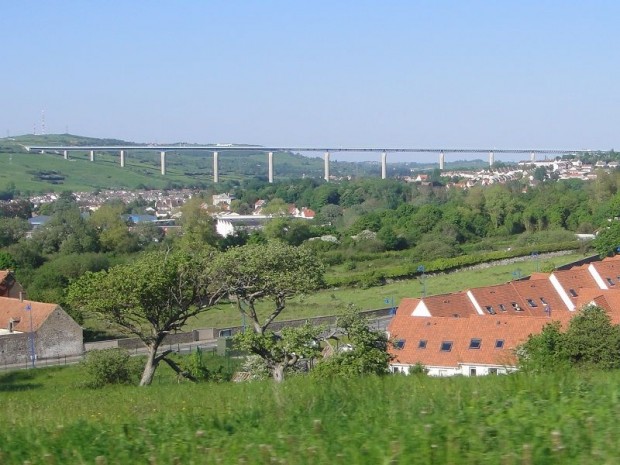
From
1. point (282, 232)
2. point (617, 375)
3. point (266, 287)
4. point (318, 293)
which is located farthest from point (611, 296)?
point (282, 232)

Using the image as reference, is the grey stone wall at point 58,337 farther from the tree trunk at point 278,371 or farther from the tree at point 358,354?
the tree at point 358,354

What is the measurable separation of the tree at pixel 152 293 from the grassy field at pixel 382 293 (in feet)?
39.7

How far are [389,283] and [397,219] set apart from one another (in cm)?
1574

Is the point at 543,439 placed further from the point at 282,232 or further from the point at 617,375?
the point at 282,232

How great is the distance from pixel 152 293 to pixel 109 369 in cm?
145

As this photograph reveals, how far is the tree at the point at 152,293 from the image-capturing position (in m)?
15.6

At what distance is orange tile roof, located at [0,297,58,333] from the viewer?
2644cm

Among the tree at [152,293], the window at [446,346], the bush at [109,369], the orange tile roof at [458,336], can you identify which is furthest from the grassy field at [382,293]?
the bush at [109,369]

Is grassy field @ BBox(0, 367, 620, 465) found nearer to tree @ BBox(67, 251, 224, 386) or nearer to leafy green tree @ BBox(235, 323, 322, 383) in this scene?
leafy green tree @ BBox(235, 323, 322, 383)

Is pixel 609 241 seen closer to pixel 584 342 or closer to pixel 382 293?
pixel 382 293

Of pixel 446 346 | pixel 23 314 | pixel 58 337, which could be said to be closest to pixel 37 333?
pixel 58 337

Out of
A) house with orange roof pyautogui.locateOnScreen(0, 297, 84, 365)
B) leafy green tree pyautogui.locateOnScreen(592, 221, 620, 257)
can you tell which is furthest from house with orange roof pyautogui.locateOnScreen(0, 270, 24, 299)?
leafy green tree pyautogui.locateOnScreen(592, 221, 620, 257)

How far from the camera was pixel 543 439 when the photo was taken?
11.3 feet

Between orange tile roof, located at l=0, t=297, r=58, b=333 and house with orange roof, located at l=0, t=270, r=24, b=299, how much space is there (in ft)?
17.9
